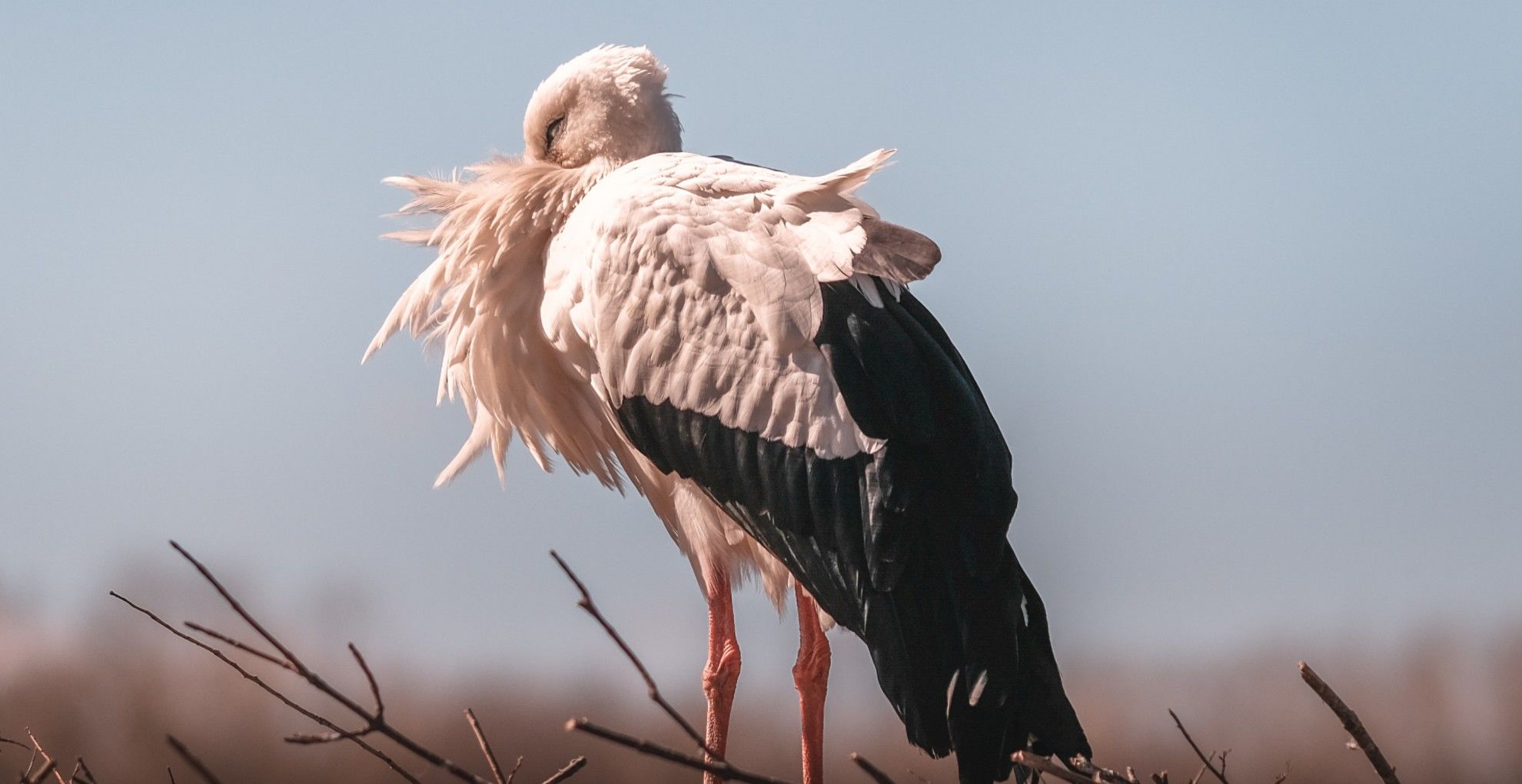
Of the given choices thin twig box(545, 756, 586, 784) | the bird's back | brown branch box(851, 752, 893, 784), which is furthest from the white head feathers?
brown branch box(851, 752, 893, 784)

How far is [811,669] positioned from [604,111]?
1392 millimetres

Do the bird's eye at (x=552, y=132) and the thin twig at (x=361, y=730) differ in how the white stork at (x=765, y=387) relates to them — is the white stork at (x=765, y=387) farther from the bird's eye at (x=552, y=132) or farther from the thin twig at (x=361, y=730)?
the thin twig at (x=361, y=730)

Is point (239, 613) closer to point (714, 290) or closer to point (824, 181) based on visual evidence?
point (714, 290)

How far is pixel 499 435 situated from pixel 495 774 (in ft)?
4.30

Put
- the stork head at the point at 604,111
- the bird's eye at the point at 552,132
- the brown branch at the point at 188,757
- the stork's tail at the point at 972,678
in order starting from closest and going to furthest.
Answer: the brown branch at the point at 188,757, the stork's tail at the point at 972,678, the stork head at the point at 604,111, the bird's eye at the point at 552,132

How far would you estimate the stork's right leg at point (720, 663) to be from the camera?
135 inches

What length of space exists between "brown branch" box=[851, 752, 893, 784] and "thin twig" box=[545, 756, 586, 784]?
76 cm

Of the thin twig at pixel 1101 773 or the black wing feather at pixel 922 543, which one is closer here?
the thin twig at pixel 1101 773

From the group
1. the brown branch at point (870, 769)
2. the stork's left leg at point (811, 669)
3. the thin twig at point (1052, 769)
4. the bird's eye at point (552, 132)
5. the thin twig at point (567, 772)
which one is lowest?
the stork's left leg at point (811, 669)

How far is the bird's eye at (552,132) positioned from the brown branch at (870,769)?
2346 millimetres

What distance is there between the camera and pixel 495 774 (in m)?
2.59

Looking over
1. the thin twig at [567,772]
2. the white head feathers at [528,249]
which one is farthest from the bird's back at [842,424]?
the thin twig at [567,772]

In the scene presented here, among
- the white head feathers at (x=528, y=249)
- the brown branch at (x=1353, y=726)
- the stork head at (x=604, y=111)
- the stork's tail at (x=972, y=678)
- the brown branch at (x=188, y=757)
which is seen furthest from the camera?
the stork head at (x=604, y=111)

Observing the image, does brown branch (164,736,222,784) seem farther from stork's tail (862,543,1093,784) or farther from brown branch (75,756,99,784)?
stork's tail (862,543,1093,784)
